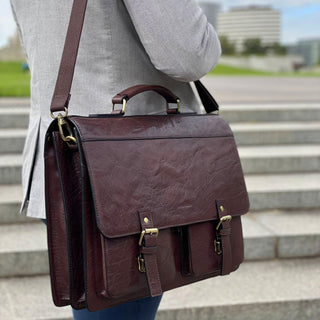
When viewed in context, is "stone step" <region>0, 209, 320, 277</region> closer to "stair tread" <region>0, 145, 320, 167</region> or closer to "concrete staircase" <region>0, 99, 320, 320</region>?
"concrete staircase" <region>0, 99, 320, 320</region>

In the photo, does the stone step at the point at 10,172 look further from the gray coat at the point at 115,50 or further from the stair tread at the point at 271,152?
the gray coat at the point at 115,50

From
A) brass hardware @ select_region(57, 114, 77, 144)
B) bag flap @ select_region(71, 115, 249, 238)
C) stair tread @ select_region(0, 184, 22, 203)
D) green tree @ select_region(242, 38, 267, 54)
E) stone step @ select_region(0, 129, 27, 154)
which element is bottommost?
green tree @ select_region(242, 38, 267, 54)

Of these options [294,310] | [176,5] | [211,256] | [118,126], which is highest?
[176,5]

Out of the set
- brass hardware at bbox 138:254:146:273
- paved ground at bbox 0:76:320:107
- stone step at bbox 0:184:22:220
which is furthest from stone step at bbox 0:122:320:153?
brass hardware at bbox 138:254:146:273

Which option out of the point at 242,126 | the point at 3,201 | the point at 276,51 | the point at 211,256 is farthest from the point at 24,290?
the point at 276,51

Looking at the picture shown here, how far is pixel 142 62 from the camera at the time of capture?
1289 millimetres

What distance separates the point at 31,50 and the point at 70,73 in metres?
0.24

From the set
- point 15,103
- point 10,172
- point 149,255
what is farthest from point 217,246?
point 15,103

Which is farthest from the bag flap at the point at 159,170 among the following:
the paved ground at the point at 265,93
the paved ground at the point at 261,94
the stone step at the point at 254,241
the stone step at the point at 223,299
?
the paved ground at the point at 265,93

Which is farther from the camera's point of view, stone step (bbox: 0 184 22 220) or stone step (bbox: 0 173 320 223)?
stone step (bbox: 0 173 320 223)

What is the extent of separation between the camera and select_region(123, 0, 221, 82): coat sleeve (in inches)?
46.3

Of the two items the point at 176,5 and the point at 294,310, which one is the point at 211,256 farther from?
the point at 294,310

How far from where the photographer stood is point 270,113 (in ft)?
16.7

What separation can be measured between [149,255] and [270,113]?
4102mm
